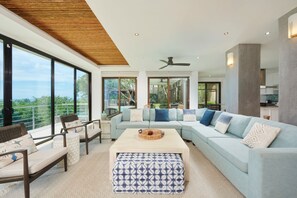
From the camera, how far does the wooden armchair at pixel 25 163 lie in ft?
5.67

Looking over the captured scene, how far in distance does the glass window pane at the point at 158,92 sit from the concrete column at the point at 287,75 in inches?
198

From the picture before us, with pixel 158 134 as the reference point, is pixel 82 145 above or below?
below

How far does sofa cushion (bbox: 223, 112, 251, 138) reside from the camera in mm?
2870

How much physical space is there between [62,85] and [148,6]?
148 inches

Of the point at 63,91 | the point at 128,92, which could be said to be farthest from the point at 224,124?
the point at 128,92

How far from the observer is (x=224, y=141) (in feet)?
8.50

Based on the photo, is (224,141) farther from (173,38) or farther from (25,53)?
(25,53)


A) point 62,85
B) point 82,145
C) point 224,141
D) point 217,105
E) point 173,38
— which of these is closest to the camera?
point 224,141

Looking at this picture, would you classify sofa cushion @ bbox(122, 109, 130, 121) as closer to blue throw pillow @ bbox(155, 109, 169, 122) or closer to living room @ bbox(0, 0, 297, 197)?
living room @ bbox(0, 0, 297, 197)

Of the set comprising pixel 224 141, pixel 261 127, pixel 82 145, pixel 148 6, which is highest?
pixel 148 6

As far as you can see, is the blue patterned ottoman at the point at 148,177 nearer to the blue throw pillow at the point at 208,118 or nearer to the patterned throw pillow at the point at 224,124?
the patterned throw pillow at the point at 224,124

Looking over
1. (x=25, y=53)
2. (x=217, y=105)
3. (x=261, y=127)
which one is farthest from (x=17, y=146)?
(x=217, y=105)

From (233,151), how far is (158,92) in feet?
17.8

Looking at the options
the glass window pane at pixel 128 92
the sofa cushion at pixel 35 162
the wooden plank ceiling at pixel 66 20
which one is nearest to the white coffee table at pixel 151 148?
the sofa cushion at pixel 35 162
